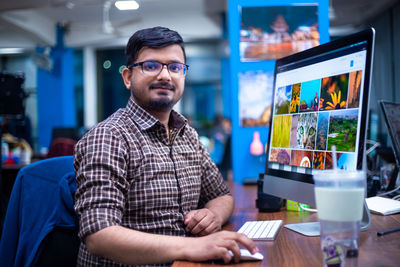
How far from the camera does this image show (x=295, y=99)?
48.1 inches

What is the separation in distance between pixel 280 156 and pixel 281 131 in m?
0.09

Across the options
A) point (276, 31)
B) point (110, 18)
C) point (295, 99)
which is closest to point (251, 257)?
point (295, 99)

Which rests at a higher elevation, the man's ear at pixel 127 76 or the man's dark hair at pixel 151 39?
the man's dark hair at pixel 151 39

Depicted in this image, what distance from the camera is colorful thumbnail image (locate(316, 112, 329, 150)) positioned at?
41.9 inches

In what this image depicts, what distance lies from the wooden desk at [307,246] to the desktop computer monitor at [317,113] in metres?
0.12

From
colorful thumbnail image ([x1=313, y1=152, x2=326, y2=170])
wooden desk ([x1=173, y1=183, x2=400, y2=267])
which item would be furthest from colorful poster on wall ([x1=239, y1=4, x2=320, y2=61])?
colorful thumbnail image ([x1=313, y1=152, x2=326, y2=170])

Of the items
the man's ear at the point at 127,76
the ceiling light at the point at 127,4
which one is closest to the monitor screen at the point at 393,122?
the man's ear at the point at 127,76

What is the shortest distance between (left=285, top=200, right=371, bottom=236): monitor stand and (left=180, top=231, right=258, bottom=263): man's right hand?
0.28m

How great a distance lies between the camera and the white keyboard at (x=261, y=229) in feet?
3.51

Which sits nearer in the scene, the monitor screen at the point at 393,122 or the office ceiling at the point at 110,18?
the monitor screen at the point at 393,122

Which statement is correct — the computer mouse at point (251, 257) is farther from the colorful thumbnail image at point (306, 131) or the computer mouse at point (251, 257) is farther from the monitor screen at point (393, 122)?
the monitor screen at point (393, 122)

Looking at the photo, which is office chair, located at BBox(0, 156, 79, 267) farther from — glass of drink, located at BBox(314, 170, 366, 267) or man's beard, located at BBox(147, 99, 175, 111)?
glass of drink, located at BBox(314, 170, 366, 267)

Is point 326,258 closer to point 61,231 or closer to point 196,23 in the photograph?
point 61,231

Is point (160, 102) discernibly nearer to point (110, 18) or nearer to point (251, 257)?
point (251, 257)
